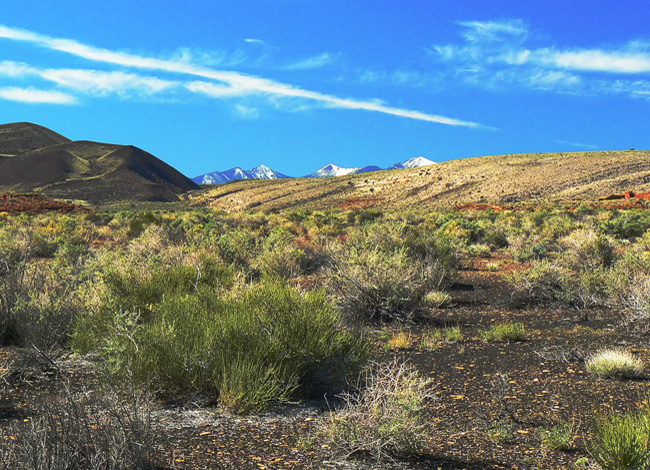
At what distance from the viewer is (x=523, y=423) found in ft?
16.1

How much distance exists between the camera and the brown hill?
3760 inches

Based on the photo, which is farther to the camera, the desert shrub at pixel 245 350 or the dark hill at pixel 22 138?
the dark hill at pixel 22 138

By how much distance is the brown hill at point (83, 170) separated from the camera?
95.5 m

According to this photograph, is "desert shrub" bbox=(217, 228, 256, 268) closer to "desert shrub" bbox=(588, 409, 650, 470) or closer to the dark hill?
"desert shrub" bbox=(588, 409, 650, 470)

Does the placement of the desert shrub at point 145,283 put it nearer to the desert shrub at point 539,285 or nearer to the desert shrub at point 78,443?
the desert shrub at point 78,443

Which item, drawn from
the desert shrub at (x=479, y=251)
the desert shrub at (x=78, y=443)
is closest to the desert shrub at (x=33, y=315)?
the desert shrub at (x=78, y=443)

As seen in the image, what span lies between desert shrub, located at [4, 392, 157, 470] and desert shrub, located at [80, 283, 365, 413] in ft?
4.51

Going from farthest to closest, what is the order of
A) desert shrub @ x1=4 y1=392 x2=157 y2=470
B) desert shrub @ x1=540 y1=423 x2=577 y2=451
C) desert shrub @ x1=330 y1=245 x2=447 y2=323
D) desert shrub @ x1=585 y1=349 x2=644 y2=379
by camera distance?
desert shrub @ x1=330 y1=245 x2=447 y2=323
desert shrub @ x1=585 y1=349 x2=644 y2=379
desert shrub @ x1=540 y1=423 x2=577 y2=451
desert shrub @ x1=4 y1=392 x2=157 y2=470

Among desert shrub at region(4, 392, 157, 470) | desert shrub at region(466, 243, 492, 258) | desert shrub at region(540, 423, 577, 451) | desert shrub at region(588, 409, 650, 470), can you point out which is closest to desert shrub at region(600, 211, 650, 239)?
desert shrub at region(466, 243, 492, 258)

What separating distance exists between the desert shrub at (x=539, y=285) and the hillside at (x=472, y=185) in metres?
54.2

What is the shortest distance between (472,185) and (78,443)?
82.1 m

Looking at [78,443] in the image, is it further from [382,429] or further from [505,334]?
[505,334]

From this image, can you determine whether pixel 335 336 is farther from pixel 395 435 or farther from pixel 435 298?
→ pixel 435 298

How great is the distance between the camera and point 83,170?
108438 millimetres
